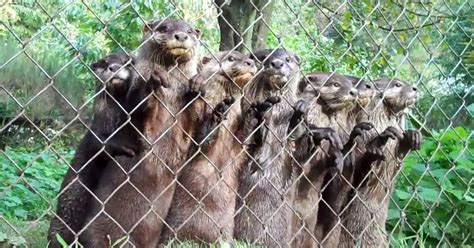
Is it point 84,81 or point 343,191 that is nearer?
point 343,191

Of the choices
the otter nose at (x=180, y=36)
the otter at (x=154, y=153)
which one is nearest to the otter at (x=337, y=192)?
the otter at (x=154, y=153)

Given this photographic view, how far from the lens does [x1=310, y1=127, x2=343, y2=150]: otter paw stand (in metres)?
4.09

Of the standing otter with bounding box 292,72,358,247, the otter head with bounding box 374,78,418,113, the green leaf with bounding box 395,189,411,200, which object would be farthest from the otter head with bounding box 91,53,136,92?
the green leaf with bounding box 395,189,411,200

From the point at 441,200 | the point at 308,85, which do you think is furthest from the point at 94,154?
the point at 441,200

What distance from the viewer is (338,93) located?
14.7 feet

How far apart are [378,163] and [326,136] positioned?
1.99 feet

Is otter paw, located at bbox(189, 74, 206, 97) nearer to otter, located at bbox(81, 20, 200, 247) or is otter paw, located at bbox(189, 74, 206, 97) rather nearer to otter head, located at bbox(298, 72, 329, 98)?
otter, located at bbox(81, 20, 200, 247)

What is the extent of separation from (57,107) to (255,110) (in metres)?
5.12

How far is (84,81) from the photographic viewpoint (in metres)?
8.31

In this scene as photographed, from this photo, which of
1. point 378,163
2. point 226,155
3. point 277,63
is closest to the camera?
point 277,63

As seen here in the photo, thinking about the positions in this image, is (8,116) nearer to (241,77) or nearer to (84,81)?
(84,81)

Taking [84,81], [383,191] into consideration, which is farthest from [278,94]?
[84,81]

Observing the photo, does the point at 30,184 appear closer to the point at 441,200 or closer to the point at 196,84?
the point at 196,84

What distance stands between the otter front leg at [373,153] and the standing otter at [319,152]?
104mm
